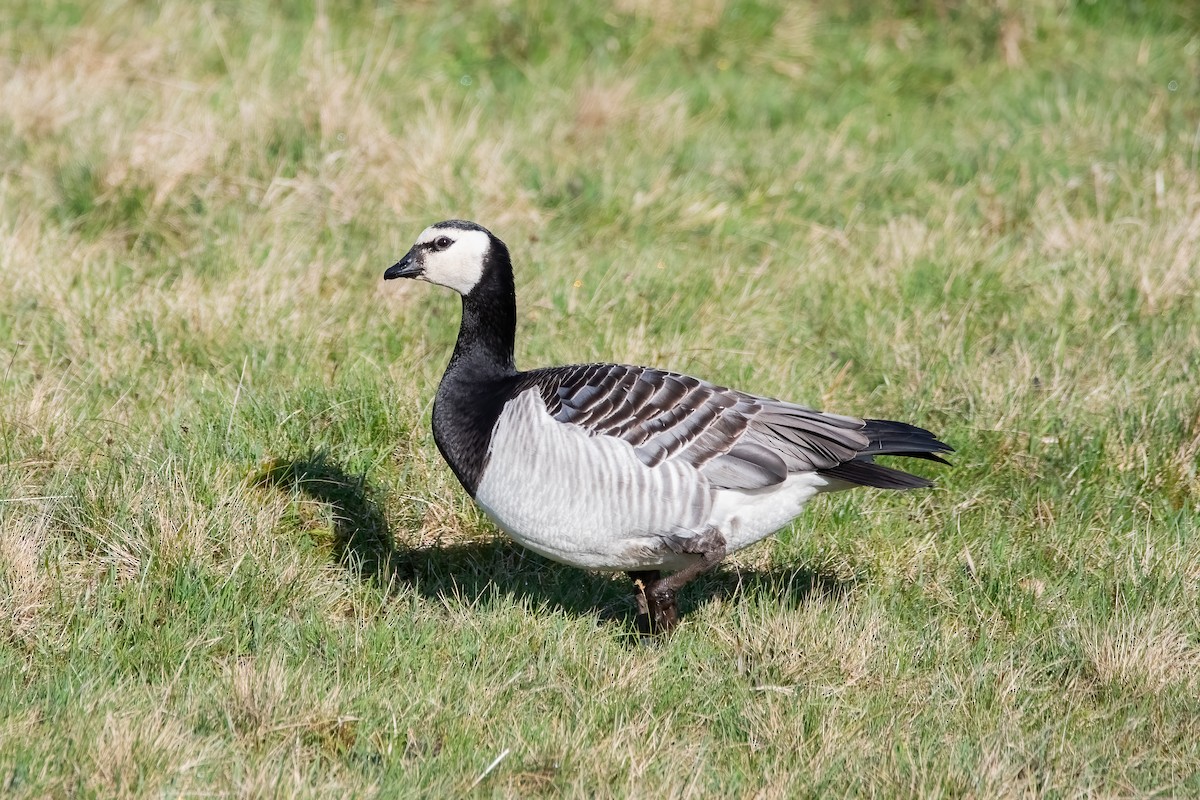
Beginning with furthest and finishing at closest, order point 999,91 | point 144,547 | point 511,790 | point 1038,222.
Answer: point 999,91 < point 1038,222 < point 144,547 < point 511,790

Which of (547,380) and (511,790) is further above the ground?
(547,380)

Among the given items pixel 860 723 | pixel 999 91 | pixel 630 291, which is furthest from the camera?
pixel 999 91

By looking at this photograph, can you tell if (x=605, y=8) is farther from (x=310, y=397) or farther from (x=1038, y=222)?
(x=310, y=397)

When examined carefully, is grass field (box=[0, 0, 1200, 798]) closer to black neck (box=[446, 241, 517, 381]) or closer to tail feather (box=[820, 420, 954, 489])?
tail feather (box=[820, 420, 954, 489])

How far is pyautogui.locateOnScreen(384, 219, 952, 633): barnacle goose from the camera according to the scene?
15.0 ft

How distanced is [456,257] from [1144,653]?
2753 millimetres

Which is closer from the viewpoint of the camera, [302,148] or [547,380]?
[547,380]

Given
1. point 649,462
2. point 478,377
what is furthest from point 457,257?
point 649,462

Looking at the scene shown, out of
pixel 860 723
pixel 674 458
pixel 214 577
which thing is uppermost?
pixel 674 458

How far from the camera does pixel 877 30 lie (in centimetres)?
1028

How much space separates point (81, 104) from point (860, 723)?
18.9 ft

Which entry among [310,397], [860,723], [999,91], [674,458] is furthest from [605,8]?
[860,723]

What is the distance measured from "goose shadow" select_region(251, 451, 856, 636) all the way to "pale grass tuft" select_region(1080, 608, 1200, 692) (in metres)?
0.92

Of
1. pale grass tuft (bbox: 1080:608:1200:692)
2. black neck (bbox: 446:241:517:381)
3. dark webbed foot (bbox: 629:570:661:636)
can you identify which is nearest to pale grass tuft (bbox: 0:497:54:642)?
Answer: black neck (bbox: 446:241:517:381)
